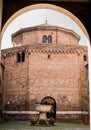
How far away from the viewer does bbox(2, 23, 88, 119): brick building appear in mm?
25469

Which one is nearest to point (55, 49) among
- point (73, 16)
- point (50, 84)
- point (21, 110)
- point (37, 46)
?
point (37, 46)

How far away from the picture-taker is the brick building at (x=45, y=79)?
83.6ft

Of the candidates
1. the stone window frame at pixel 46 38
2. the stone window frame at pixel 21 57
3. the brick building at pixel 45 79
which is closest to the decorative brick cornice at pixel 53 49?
the brick building at pixel 45 79

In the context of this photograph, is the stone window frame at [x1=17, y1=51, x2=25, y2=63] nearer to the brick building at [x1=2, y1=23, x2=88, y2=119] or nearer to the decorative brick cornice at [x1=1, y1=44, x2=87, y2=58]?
the brick building at [x1=2, y1=23, x2=88, y2=119]

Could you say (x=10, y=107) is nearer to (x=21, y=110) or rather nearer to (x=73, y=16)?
(x=21, y=110)

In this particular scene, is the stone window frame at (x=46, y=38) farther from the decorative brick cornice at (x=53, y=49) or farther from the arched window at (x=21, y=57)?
the arched window at (x=21, y=57)

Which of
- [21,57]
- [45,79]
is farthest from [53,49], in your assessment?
[21,57]

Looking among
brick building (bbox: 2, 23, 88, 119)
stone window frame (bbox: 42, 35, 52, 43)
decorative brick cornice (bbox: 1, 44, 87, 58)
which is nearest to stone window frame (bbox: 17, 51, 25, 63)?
brick building (bbox: 2, 23, 88, 119)

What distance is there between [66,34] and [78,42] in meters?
2.45

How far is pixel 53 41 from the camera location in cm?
2942

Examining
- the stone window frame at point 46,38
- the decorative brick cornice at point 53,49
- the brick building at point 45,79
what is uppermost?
the stone window frame at point 46,38

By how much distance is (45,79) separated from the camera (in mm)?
25906

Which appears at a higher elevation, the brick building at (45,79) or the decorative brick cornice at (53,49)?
the decorative brick cornice at (53,49)

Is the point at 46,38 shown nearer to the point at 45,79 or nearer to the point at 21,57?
the point at 21,57
